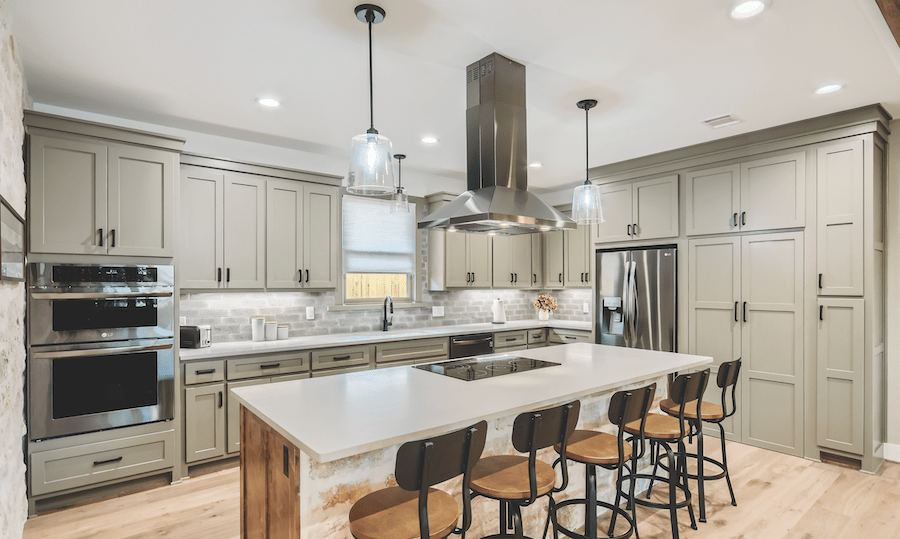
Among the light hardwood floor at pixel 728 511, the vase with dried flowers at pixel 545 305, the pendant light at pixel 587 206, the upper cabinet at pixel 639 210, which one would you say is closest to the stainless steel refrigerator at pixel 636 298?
the upper cabinet at pixel 639 210

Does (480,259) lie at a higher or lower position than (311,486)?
higher

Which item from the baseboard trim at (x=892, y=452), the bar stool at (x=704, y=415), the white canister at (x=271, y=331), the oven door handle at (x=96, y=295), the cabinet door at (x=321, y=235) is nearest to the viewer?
the bar stool at (x=704, y=415)

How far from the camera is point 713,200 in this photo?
4.30m

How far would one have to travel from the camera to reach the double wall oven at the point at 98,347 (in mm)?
2926

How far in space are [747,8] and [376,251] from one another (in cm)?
380

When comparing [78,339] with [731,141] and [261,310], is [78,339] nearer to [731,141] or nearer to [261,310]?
[261,310]

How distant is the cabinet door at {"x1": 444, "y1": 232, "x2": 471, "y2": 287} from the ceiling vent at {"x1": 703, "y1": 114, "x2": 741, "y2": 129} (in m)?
2.70

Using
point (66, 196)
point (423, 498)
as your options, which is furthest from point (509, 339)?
point (66, 196)

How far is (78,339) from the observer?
9.98 ft

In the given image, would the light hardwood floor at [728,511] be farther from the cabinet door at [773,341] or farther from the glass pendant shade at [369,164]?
the glass pendant shade at [369,164]

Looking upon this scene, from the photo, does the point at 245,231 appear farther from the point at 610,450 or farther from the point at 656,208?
the point at 656,208

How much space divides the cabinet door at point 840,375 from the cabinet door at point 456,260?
331 cm

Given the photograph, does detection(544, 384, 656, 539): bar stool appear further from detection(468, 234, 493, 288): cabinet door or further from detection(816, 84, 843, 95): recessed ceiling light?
detection(468, 234, 493, 288): cabinet door

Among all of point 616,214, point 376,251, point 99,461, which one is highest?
point 616,214
